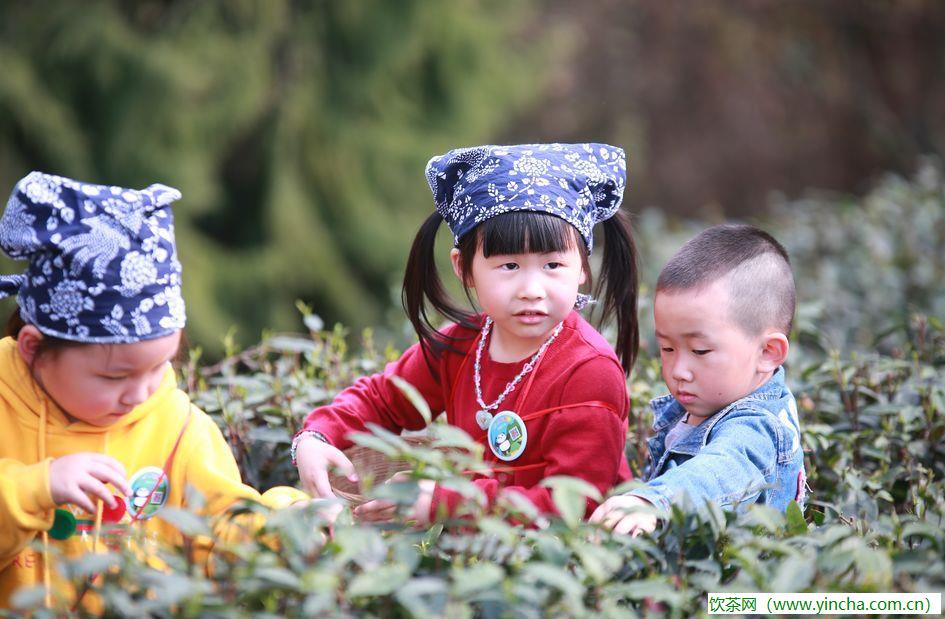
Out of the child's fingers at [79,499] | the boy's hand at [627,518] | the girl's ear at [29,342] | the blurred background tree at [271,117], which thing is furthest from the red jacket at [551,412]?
the blurred background tree at [271,117]

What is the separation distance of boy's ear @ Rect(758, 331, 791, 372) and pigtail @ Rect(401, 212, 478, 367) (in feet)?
2.62

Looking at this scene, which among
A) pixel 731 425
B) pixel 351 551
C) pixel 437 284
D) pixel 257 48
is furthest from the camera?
pixel 257 48

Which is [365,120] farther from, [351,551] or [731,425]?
[351,551]

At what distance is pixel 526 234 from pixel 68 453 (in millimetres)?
1162

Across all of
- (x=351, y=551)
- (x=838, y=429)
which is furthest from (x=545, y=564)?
(x=838, y=429)

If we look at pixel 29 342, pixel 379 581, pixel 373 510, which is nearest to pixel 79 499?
pixel 29 342

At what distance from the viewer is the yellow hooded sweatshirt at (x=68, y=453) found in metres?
2.06

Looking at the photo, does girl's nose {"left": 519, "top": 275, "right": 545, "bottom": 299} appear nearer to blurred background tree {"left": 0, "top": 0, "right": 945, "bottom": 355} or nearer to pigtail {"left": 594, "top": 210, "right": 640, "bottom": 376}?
pigtail {"left": 594, "top": 210, "right": 640, "bottom": 376}

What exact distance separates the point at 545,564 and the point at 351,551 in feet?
1.05

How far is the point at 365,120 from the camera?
7.91 metres

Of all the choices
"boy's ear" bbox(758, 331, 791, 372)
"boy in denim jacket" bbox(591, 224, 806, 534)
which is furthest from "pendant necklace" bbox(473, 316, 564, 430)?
"boy's ear" bbox(758, 331, 791, 372)

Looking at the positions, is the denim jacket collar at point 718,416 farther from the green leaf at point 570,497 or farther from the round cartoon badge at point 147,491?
the round cartoon badge at point 147,491

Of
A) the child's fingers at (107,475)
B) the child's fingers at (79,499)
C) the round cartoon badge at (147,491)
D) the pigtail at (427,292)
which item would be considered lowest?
the round cartoon badge at (147,491)

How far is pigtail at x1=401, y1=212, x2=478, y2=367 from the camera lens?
2.93 meters
